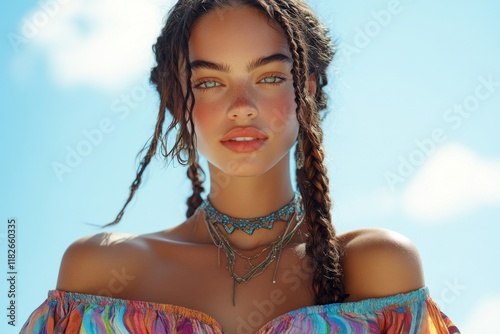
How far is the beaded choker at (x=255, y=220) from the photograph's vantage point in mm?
3441

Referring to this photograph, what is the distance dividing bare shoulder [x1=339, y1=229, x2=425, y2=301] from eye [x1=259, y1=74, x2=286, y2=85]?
70 cm

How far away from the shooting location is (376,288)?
3.09 m

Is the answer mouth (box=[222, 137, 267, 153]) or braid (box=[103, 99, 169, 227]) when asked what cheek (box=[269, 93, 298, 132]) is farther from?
braid (box=[103, 99, 169, 227])

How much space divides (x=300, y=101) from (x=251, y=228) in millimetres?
588

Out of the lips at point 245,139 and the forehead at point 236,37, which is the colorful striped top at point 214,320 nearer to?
the lips at point 245,139

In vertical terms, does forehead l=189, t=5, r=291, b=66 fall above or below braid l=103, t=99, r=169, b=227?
above

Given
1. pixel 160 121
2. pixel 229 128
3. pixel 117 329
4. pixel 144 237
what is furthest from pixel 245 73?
pixel 117 329

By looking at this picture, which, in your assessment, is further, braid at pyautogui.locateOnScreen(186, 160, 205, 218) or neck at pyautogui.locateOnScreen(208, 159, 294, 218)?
braid at pyautogui.locateOnScreen(186, 160, 205, 218)

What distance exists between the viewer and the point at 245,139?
3.20 metres

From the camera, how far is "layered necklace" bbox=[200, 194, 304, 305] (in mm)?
3309

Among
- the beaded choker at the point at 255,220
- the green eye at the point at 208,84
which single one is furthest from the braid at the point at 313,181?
the green eye at the point at 208,84

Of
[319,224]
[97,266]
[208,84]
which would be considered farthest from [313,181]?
[97,266]

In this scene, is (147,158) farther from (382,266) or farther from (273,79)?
(382,266)

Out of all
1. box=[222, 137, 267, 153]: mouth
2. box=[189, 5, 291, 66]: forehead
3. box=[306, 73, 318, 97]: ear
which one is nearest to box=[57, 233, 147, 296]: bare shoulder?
box=[222, 137, 267, 153]: mouth
